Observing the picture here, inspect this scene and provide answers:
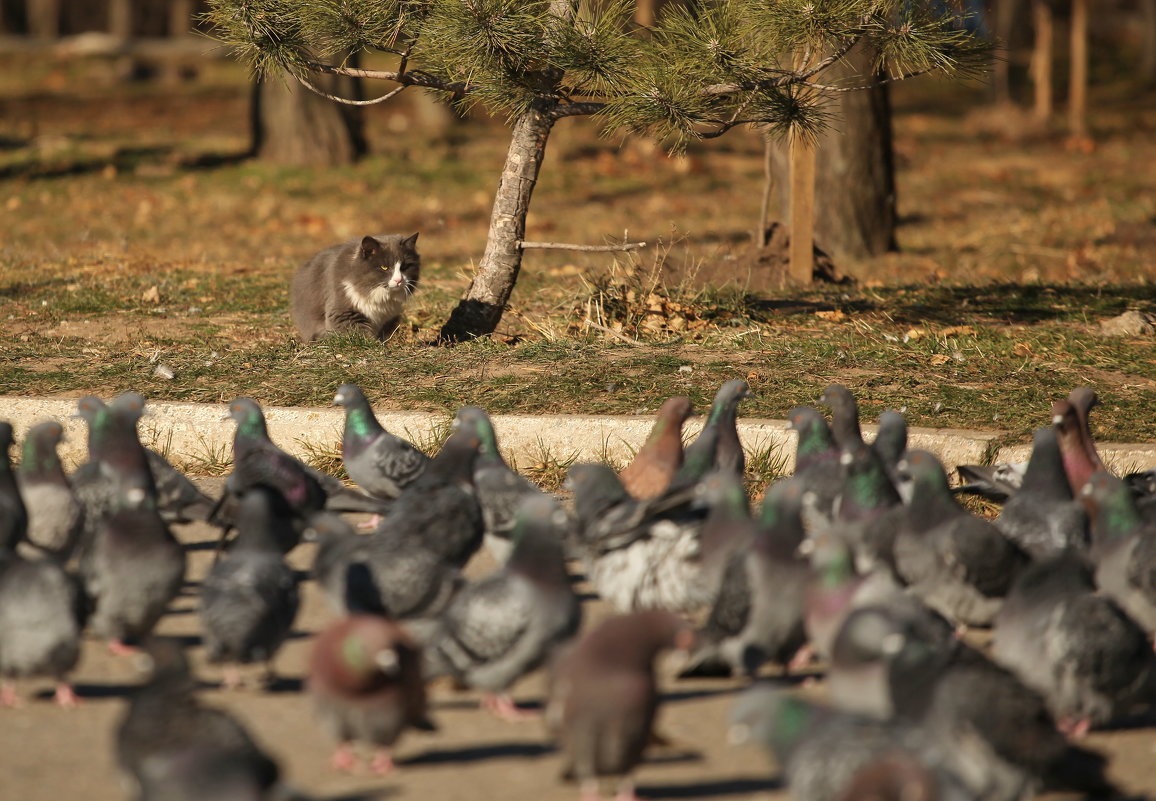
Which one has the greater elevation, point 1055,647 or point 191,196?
point 191,196

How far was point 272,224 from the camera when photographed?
15234mm

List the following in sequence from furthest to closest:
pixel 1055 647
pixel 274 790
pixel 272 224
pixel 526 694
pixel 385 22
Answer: pixel 272 224
pixel 385 22
pixel 526 694
pixel 1055 647
pixel 274 790

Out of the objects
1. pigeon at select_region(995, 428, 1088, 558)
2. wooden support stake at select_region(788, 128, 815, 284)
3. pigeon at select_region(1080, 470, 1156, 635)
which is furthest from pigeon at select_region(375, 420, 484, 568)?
wooden support stake at select_region(788, 128, 815, 284)

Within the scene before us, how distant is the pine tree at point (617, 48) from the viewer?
7.61 m

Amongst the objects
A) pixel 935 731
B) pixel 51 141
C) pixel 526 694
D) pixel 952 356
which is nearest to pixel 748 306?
pixel 952 356

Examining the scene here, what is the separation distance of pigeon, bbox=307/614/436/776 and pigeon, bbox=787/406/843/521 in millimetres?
2443

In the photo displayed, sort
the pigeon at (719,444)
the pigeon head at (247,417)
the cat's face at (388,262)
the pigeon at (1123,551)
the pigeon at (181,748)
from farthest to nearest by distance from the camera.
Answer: the cat's face at (388,262)
the pigeon head at (247,417)
the pigeon at (719,444)
the pigeon at (1123,551)
the pigeon at (181,748)

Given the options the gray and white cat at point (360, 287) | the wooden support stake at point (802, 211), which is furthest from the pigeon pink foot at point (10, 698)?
the wooden support stake at point (802, 211)

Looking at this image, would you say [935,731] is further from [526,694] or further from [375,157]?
[375,157]

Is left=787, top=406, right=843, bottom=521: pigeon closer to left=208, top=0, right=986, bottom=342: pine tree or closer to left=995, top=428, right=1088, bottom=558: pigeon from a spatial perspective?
left=995, top=428, right=1088, bottom=558: pigeon

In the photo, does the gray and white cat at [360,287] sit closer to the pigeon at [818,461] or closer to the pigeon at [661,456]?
the pigeon at [661,456]

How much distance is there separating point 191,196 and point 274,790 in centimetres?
1418

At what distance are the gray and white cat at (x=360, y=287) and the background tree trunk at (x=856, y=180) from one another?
5.10 meters


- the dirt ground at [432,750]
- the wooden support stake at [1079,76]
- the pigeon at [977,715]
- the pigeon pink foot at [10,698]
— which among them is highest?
the wooden support stake at [1079,76]
